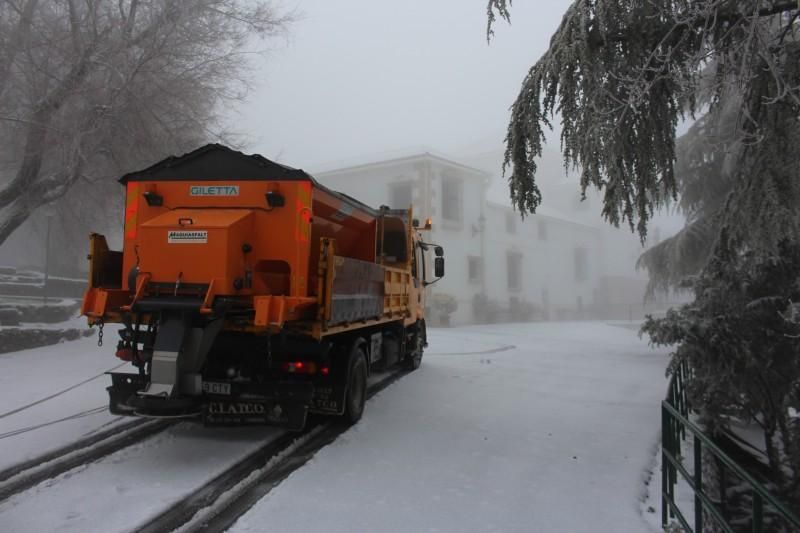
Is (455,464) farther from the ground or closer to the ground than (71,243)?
closer to the ground

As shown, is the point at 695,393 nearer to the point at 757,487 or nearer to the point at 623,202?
the point at 623,202

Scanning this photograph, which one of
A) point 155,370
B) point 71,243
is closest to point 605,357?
point 155,370

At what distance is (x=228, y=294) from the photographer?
528cm

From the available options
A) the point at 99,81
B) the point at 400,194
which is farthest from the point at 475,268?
the point at 99,81

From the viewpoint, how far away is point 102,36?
34.5ft

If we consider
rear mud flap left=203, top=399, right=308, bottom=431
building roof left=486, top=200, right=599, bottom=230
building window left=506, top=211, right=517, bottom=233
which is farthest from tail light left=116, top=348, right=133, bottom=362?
building window left=506, top=211, right=517, bottom=233

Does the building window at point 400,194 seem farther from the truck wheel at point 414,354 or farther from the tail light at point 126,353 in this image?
the tail light at point 126,353

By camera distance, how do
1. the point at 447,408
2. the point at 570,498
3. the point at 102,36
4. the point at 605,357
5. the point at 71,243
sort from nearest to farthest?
the point at 570,498
the point at 447,408
the point at 102,36
the point at 605,357
the point at 71,243

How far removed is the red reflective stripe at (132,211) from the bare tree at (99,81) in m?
4.55

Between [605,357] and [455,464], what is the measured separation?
34.5ft

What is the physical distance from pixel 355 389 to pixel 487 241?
938 inches

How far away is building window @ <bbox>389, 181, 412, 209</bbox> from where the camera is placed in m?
27.0

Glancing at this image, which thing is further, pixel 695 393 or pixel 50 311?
pixel 50 311

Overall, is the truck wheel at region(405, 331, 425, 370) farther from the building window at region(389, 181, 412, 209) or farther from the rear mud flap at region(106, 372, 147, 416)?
the building window at region(389, 181, 412, 209)
